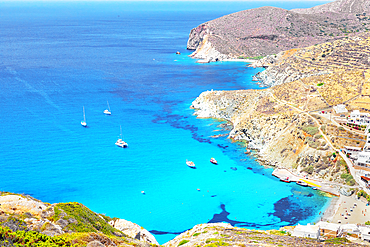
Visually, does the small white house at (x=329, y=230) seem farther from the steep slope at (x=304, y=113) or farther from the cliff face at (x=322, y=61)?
the cliff face at (x=322, y=61)

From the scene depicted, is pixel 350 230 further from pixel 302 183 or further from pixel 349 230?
pixel 302 183

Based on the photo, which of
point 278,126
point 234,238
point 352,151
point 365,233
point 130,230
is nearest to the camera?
point 130,230

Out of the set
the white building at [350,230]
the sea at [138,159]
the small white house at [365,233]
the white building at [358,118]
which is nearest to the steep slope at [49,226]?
the sea at [138,159]

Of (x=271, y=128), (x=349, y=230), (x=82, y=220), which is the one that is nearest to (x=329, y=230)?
(x=349, y=230)

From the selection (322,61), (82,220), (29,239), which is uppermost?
(29,239)

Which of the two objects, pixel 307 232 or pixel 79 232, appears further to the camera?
pixel 307 232

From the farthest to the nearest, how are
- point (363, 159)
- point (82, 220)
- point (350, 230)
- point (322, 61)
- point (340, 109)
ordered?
1. point (322, 61)
2. point (340, 109)
3. point (363, 159)
4. point (350, 230)
5. point (82, 220)
